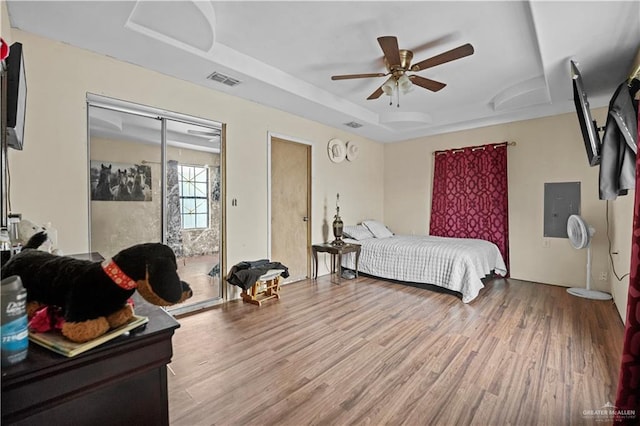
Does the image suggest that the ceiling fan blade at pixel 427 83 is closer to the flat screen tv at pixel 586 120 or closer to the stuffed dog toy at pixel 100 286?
the flat screen tv at pixel 586 120

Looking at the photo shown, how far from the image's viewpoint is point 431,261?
3959 millimetres

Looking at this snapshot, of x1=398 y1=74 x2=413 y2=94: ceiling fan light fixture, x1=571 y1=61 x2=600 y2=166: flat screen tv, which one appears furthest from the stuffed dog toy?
x1=571 y1=61 x2=600 y2=166: flat screen tv

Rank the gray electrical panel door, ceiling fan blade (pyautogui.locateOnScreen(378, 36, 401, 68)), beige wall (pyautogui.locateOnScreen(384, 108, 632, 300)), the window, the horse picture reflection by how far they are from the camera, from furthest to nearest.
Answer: the gray electrical panel door < beige wall (pyautogui.locateOnScreen(384, 108, 632, 300)) < the window < the horse picture reflection < ceiling fan blade (pyautogui.locateOnScreen(378, 36, 401, 68))

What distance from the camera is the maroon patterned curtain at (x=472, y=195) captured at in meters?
4.70

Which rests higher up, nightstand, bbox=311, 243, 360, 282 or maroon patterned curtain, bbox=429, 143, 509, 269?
maroon patterned curtain, bbox=429, 143, 509, 269

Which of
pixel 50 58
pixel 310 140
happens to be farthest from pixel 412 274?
pixel 50 58

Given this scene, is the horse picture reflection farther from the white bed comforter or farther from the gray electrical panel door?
the gray electrical panel door

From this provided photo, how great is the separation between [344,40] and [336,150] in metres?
2.36

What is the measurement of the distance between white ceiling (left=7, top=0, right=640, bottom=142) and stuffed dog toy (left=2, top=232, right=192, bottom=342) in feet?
6.55

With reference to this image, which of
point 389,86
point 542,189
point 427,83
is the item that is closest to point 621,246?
point 542,189

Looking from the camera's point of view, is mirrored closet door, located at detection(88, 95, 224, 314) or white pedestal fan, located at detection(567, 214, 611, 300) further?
white pedestal fan, located at detection(567, 214, 611, 300)

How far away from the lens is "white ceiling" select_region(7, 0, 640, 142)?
2.09 m

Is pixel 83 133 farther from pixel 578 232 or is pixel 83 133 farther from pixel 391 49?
pixel 578 232

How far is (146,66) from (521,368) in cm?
409
